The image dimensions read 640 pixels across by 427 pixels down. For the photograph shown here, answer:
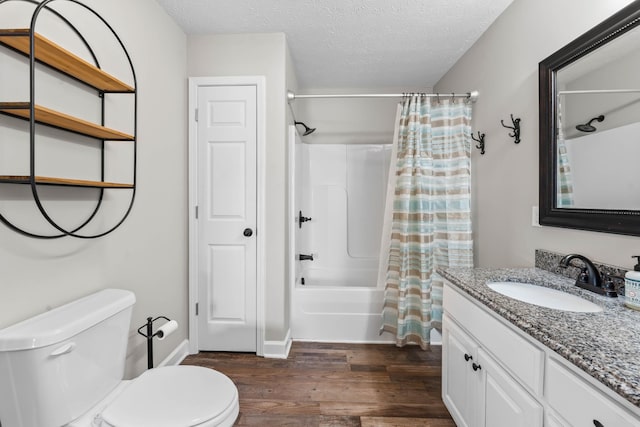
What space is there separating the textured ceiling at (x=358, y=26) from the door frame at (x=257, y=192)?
0.36 meters

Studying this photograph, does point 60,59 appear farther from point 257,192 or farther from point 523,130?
point 523,130

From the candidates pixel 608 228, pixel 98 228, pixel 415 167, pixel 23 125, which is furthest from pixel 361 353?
pixel 23 125

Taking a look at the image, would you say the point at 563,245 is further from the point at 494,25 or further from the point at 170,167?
the point at 170,167

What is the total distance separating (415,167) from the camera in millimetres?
2230

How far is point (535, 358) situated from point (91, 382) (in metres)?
1.54

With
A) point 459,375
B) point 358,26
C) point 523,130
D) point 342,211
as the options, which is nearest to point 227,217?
point 342,211

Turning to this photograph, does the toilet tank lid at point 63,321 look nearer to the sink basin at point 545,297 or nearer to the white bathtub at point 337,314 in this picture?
the white bathtub at point 337,314

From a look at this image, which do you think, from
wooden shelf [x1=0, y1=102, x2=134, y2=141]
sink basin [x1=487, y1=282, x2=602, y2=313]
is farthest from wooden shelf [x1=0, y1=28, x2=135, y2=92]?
sink basin [x1=487, y1=282, x2=602, y2=313]

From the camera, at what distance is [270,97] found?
2.25m

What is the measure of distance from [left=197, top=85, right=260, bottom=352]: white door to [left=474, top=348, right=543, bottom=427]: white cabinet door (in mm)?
1551

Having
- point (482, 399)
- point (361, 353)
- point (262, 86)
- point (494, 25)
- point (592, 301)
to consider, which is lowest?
point (361, 353)

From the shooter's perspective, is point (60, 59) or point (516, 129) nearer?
point (60, 59)

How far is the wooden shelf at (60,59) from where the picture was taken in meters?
0.99

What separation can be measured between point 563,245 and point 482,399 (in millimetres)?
844
